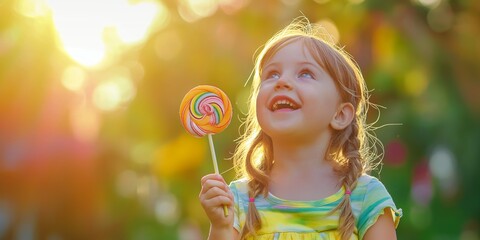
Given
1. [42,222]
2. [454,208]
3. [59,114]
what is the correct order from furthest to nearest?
[42,222] → [59,114] → [454,208]

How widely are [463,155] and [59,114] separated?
562cm


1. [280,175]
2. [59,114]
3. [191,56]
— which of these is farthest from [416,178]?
[280,175]

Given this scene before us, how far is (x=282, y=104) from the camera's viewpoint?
3514 millimetres

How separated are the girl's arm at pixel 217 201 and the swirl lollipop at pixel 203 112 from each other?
35cm

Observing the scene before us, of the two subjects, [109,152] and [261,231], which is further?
[109,152]

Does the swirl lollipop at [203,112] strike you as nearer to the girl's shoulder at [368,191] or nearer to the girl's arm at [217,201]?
the girl's arm at [217,201]

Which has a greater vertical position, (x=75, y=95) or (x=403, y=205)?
(x=75, y=95)

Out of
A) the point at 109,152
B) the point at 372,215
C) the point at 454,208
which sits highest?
the point at 372,215

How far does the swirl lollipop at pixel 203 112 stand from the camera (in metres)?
3.65

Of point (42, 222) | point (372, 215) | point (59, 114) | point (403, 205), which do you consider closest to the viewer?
point (372, 215)

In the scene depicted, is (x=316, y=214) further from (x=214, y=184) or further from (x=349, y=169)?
(x=214, y=184)

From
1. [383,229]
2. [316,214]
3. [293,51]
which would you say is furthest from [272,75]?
[383,229]

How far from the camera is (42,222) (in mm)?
16078

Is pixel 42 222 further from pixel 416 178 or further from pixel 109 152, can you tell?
pixel 416 178
